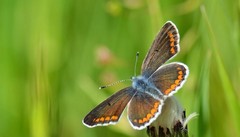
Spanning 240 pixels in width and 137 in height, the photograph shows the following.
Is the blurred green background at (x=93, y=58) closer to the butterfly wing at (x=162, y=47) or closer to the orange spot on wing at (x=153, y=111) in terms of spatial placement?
the butterfly wing at (x=162, y=47)

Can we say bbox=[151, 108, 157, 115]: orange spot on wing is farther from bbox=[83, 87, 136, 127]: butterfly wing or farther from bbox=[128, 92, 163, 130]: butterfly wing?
bbox=[83, 87, 136, 127]: butterfly wing

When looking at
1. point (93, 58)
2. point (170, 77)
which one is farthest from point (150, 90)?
point (93, 58)

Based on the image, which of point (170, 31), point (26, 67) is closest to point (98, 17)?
point (26, 67)

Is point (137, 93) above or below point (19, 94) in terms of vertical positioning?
below

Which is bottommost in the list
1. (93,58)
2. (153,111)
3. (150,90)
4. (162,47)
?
(153,111)

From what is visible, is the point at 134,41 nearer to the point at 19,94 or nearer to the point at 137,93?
the point at 19,94

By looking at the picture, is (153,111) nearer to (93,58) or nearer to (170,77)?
(170,77)
